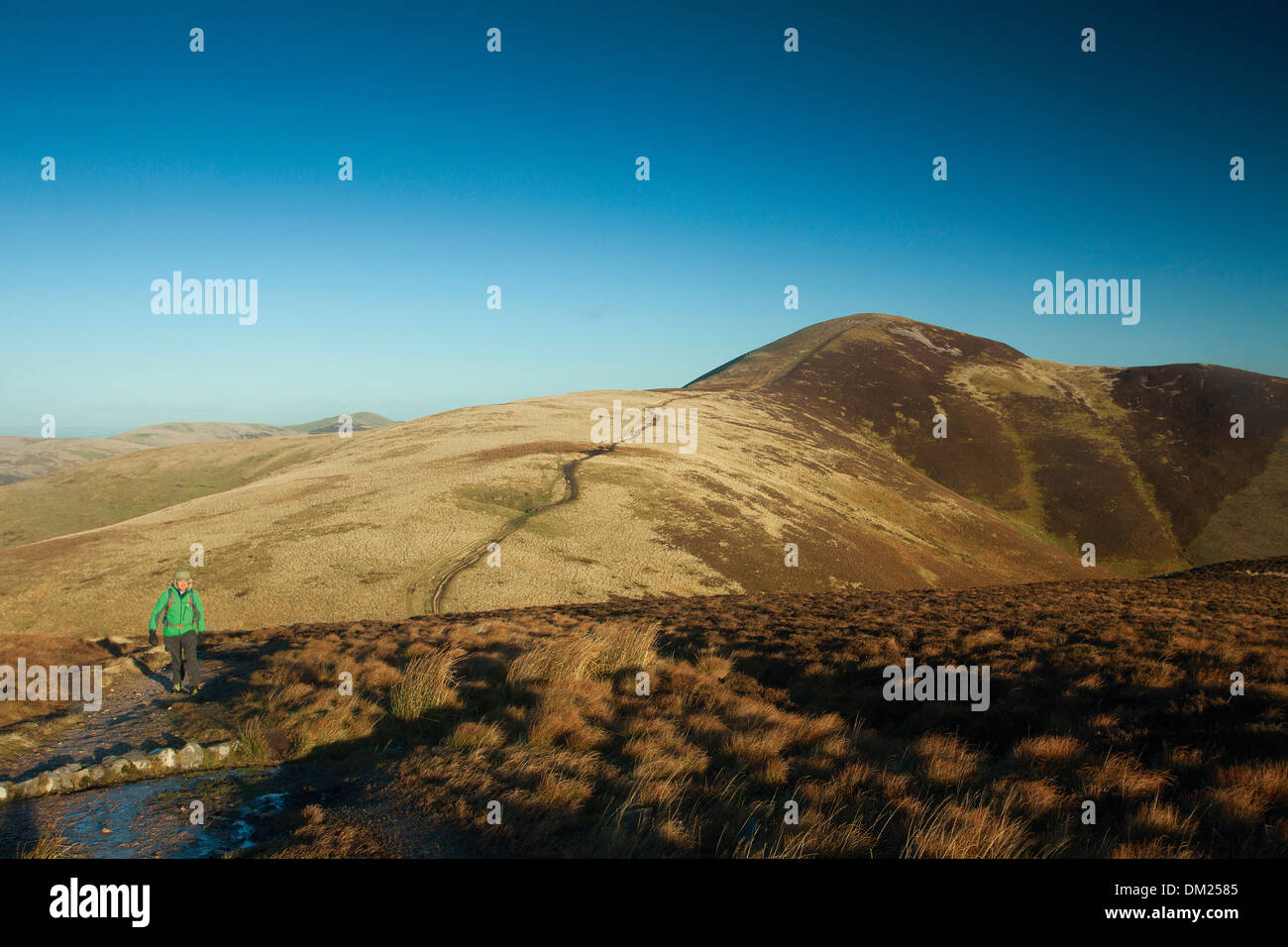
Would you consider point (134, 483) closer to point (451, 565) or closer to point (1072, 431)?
point (451, 565)

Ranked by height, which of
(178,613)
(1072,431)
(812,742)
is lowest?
(812,742)

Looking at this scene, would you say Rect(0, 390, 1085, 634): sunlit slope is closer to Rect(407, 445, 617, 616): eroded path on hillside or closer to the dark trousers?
Rect(407, 445, 617, 616): eroded path on hillside

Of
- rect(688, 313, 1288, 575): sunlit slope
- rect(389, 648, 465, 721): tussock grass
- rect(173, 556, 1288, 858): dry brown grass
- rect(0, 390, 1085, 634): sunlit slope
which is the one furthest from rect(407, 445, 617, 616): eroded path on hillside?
rect(688, 313, 1288, 575): sunlit slope

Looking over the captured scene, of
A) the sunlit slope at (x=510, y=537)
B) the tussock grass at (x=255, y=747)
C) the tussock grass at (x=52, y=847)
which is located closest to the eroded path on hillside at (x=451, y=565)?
the sunlit slope at (x=510, y=537)

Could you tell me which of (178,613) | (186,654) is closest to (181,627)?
(178,613)

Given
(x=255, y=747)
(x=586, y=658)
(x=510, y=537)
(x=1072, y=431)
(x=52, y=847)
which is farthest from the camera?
(x=1072, y=431)

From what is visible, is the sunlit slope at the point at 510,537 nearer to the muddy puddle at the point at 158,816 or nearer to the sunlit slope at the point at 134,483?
the muddy puddle at the point at 158,816
